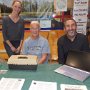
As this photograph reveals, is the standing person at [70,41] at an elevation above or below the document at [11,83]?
above

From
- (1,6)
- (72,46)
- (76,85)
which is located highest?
(1,6)

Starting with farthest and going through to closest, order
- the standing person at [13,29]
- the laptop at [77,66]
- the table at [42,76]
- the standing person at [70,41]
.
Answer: the standing person at [13,29] → the standing person at [70,41] → the laptop at [77,66] → the table at [42,76]

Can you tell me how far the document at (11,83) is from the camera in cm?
163

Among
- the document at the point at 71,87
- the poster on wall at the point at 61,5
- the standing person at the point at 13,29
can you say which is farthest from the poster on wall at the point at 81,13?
the document at the point at 71,87

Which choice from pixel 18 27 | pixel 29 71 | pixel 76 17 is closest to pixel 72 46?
pixel 29 71

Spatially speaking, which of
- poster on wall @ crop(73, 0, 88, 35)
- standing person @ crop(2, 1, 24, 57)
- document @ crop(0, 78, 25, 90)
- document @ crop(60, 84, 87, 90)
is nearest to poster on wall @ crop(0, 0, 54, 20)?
poster on wall @ crop(73, 0, 88, 35)

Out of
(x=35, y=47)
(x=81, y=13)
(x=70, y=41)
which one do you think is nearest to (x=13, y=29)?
(x=35, y=47)

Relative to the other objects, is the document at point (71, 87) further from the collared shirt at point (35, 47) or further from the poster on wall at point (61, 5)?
the poster on wall at point (61, 5)

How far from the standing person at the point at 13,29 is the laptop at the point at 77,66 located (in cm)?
133

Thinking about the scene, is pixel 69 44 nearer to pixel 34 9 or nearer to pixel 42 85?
pixel 42 85

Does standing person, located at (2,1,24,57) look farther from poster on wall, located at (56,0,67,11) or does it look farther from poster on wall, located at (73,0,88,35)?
poster on wall, located at (73,0,88,35)

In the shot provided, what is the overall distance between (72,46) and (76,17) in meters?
1.46

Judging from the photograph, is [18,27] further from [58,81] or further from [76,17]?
[58,81]

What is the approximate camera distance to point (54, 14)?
4.04m
